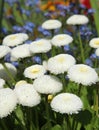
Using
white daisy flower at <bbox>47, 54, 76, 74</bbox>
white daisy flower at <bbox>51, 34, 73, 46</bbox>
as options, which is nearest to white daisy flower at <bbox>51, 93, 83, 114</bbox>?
white daisy flower at <bbox>47, 54, 76, 74</bbox>

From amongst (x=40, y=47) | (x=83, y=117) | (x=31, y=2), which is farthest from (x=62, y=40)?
(x=31, y=2)

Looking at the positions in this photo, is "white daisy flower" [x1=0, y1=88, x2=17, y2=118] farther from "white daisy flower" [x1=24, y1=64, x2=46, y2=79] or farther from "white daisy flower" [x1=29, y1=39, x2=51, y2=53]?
"white daisy flower" [x1=29, y1=39, x2=51, y2=53]

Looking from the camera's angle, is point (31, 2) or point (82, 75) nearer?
point (82, 75)

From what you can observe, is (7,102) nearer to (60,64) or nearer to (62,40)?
(60,64)

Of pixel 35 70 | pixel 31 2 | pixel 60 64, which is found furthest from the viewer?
pixel 31 2

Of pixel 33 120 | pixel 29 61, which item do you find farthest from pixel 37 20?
pixel 33 120

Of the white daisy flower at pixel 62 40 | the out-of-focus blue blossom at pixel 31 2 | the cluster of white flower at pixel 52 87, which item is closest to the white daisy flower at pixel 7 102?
the cluster of white flower at pixel 52 87

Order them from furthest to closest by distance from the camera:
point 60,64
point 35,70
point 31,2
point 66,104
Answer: point 31,2 < point 35,70 < point 60,64 < point 66,104
